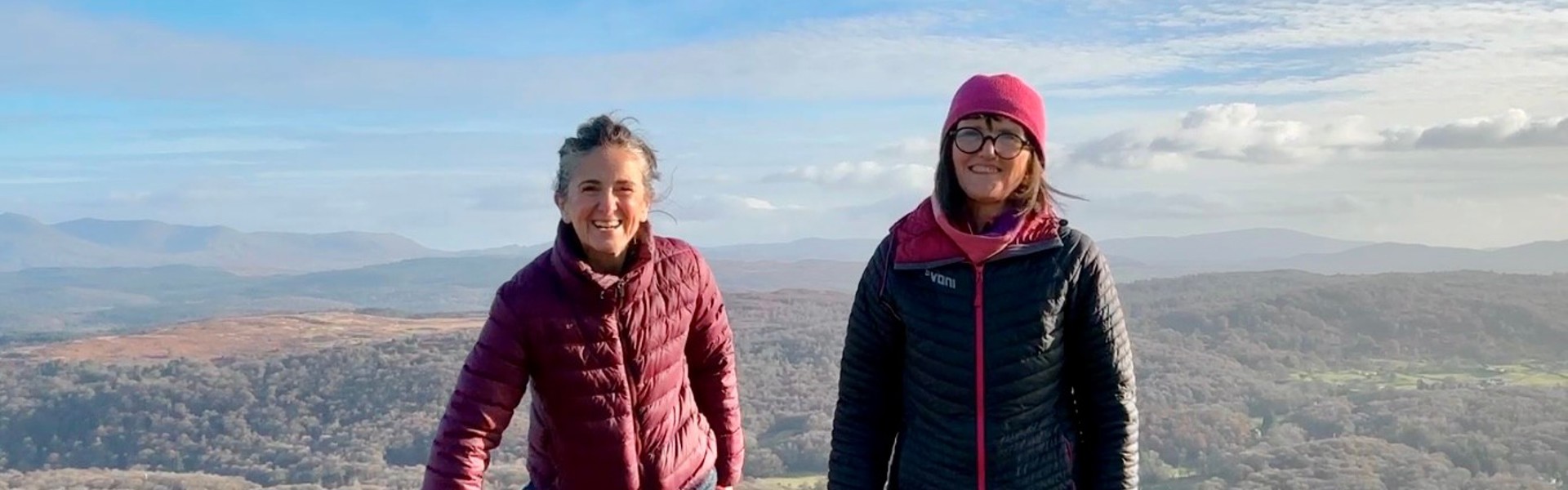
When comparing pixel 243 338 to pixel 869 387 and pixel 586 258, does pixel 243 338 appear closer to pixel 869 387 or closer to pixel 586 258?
pixel 586 258

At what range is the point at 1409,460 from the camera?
5697 cm

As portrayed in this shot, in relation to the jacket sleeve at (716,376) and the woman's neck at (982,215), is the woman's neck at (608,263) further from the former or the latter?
the woman's neck at (982,215)

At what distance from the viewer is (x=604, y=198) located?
12.1 feet

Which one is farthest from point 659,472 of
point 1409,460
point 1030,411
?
point 1409,460

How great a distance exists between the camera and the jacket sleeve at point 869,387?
3438 millimetres

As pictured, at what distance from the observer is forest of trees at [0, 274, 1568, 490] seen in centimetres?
5666

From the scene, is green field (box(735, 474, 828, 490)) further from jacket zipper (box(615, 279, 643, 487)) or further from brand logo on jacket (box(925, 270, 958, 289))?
brand logo on jacket (box(925, 270, 958, 289))

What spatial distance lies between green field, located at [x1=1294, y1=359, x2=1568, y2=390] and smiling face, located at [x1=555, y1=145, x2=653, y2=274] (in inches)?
3108

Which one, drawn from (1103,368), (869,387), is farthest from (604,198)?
(1103,368)

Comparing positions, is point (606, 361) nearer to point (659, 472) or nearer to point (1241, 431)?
point (659, 472)

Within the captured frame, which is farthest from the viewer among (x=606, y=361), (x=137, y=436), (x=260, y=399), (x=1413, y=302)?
(x=1413, y=302)

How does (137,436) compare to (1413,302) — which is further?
(1413,302)

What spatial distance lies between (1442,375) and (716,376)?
87.5 m

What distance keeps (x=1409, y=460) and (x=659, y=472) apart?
2431 inches
